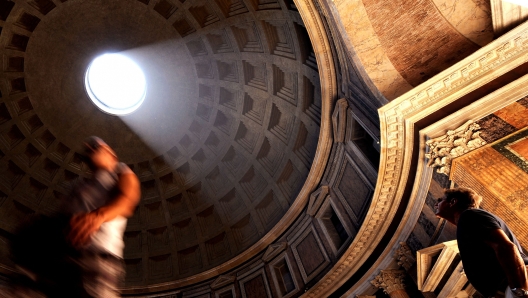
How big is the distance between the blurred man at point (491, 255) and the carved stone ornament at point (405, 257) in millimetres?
5665

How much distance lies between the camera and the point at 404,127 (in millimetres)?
8664

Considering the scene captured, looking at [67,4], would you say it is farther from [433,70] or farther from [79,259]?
[79,259]

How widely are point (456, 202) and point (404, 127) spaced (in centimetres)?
435

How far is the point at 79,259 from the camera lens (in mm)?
2754

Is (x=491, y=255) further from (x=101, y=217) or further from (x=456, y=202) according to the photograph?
(x=101, y=217)

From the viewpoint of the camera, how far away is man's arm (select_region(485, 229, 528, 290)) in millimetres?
3311

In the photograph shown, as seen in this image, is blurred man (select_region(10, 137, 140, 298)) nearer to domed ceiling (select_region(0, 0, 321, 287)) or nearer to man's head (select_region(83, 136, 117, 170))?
man's head (select_region(83, 136, 117, 170))

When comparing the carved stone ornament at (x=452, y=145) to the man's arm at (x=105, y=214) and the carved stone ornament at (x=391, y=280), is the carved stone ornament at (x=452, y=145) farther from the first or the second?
the man's arm at (x=105, y=214)

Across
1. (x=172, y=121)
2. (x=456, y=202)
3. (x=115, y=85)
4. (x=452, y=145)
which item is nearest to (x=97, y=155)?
(x=456, y=202)

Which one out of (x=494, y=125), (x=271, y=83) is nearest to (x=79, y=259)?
(x=494, y=125)

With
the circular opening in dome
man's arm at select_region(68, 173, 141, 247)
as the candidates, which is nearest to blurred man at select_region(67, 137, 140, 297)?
man's arm at select_region(68, 173, 141, 247)

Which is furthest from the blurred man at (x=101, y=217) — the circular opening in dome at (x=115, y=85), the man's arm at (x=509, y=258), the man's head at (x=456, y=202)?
the circular opening in dome at (x=115, y=85)

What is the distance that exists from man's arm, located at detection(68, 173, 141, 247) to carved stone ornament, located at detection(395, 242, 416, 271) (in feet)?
27.0

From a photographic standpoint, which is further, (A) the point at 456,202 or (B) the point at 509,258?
(A) the point at 456,202
